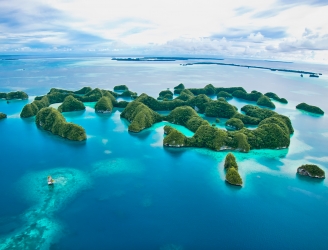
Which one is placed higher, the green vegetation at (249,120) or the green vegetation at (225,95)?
the green vegetation at (249,120)

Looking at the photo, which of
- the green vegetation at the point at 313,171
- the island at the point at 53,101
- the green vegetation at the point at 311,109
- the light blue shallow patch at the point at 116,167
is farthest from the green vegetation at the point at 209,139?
the green vegetation at the point at 311,109

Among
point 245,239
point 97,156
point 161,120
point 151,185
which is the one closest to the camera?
point 245,239

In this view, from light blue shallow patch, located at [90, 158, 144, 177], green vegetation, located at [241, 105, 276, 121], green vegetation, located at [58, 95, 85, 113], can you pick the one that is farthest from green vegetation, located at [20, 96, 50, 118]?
green vegetation, located at [241, 105, 276, 121]

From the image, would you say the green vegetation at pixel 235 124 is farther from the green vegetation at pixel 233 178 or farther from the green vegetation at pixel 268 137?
the green vegetation at pixel 233 178

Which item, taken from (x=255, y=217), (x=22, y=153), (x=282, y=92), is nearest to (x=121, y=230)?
(x=255, y=217)

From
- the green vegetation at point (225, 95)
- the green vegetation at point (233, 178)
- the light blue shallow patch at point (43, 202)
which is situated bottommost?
the green vegetation at point (225, 95)

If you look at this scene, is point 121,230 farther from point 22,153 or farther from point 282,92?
point 282,92

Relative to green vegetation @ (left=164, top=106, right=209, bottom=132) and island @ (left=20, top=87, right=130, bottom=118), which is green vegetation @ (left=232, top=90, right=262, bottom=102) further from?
island @ (left=20, top=87, right=130, bottom=118)
